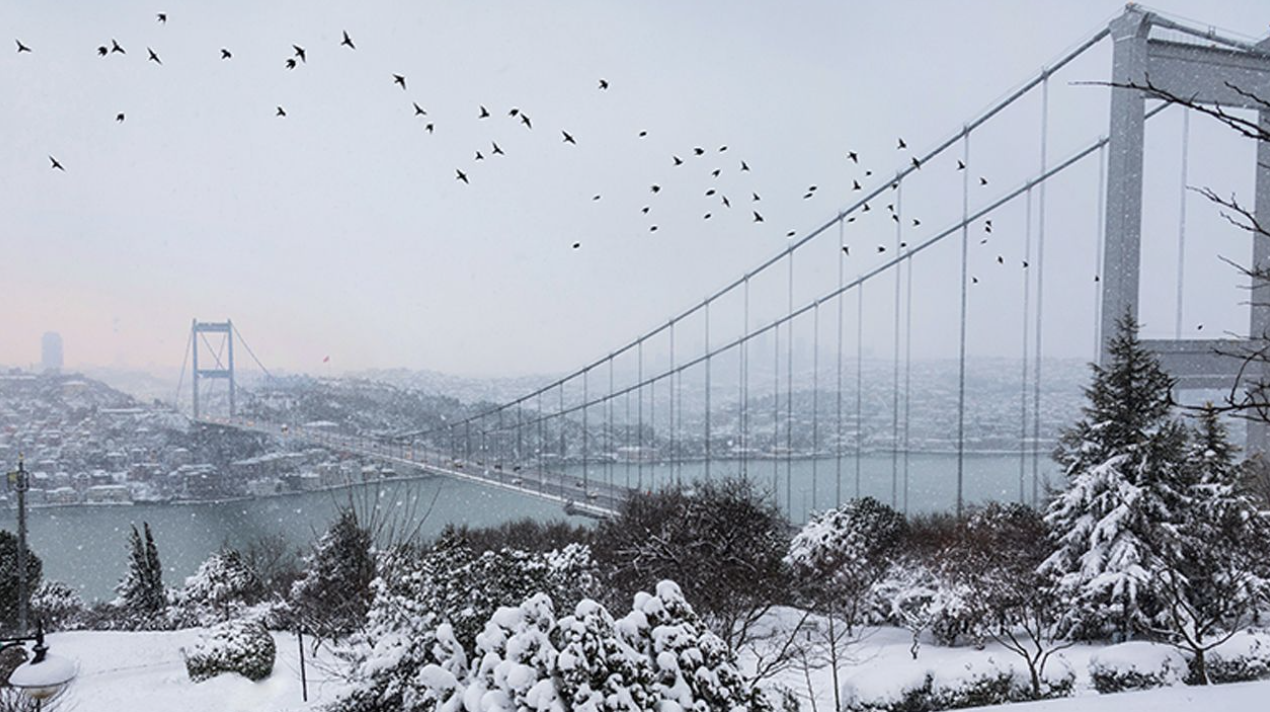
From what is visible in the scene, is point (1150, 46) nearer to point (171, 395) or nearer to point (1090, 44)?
point (1090, 44)

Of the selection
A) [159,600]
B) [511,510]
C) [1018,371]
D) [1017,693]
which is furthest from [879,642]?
[511,510]

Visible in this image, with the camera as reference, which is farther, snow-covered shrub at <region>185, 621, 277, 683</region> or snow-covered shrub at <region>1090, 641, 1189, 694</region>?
snow-covered shrub at <region>185, 621, 277, 683</region>

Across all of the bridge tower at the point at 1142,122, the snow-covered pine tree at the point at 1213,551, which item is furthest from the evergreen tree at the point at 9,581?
the bridge tower at the point at 1142,122

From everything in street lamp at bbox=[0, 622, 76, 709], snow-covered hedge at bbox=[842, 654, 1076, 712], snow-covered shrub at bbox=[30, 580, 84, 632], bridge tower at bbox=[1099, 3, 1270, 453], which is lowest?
snow-covered shrub at bbox=[30, 580, 84, 632]

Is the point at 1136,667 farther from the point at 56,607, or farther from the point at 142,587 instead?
the point at 56,607

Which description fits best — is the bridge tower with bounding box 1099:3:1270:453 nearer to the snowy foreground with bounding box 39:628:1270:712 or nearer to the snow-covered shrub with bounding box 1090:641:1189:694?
the snowy foreground with bounding box 39:628:1270:712

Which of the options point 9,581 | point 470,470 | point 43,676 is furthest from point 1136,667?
point 470,470

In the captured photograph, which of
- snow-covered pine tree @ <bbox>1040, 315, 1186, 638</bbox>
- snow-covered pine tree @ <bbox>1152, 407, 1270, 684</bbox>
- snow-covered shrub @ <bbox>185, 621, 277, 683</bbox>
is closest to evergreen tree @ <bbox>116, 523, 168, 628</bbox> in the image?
snow-covered shrub @ <bbox>185, 621, 277, 683</bbox>
